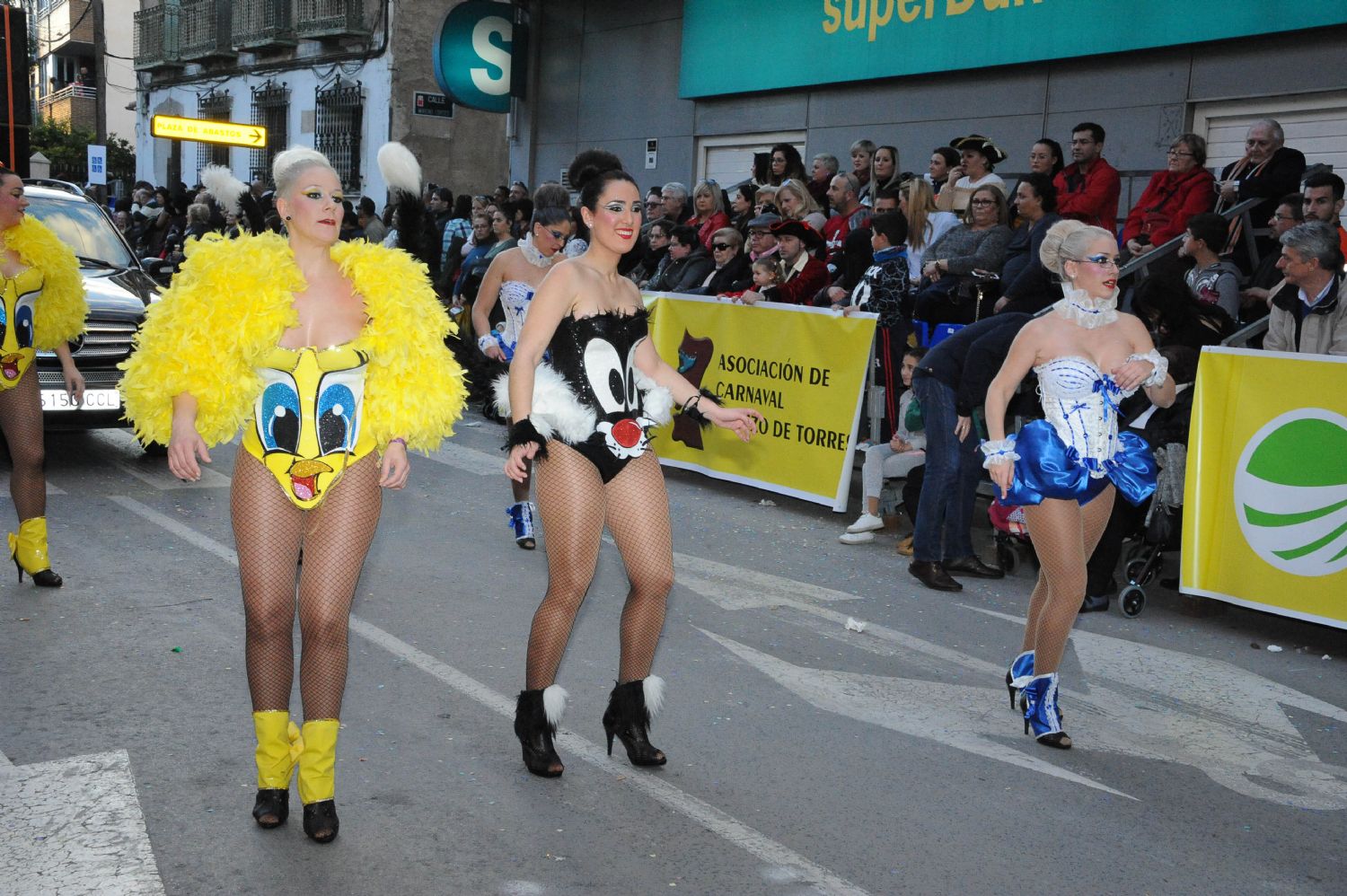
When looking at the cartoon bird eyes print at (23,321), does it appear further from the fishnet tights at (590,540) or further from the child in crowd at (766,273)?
the child in crowd at (766,273)

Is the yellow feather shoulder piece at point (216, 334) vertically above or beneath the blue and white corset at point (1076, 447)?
above

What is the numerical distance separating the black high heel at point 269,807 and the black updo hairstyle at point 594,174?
7.31 feet

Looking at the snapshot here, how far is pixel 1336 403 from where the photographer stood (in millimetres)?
6738

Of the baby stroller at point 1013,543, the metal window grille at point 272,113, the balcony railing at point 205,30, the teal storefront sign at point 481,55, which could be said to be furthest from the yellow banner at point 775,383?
the balcony railing at point 205,30

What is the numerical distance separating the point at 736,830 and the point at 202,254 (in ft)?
8.09

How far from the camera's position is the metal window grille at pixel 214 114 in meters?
34.3

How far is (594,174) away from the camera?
4.90 metres

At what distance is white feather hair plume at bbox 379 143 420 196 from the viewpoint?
17.7 feet

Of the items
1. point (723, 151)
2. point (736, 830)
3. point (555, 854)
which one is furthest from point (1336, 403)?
point (723, 151)

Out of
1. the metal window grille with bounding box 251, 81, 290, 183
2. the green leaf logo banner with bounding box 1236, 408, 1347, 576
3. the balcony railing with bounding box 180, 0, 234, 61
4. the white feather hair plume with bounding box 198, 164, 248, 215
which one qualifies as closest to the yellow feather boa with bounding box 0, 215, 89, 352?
the white feather hair plume with bounding box 198, 164, 248, 215

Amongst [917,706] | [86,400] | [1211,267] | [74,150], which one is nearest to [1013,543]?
[1211,267]

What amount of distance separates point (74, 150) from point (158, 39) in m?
13.0

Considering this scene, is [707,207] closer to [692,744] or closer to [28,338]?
[28,338]

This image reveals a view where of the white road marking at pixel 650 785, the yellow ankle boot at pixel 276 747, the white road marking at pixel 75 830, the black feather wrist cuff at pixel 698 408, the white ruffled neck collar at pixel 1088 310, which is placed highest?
the white ruffled neck collar at pixel 1088 310
